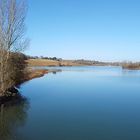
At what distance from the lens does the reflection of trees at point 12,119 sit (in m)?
11.4

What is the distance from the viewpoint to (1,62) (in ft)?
67.2

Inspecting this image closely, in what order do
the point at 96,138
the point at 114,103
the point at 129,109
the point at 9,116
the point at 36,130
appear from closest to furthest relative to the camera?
the point at 96,138, the point at 36,130, the point at 9,116, the point at 129,109, the point at 114,103

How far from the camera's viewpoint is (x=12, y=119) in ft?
48.2

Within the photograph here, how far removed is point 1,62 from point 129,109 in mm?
10267

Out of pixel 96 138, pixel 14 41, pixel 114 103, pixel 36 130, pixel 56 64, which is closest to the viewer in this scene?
pixel 96 138

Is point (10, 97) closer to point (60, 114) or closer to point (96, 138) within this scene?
point (60, 114)

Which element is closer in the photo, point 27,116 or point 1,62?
point 27,116

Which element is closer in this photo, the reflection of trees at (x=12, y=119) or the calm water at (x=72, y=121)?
the calm water at (x=72, y=121)

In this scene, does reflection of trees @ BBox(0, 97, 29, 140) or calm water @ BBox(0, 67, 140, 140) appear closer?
calm water @ BBox(0, 67, 140, 140)

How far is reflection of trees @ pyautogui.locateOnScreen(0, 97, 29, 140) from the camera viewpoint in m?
11.4

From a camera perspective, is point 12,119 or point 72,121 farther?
point 12,119

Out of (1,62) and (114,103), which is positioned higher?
(1,62)

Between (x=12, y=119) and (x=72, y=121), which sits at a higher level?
(x=72, y=121)

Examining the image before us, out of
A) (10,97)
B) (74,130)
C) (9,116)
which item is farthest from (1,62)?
(74,130)
